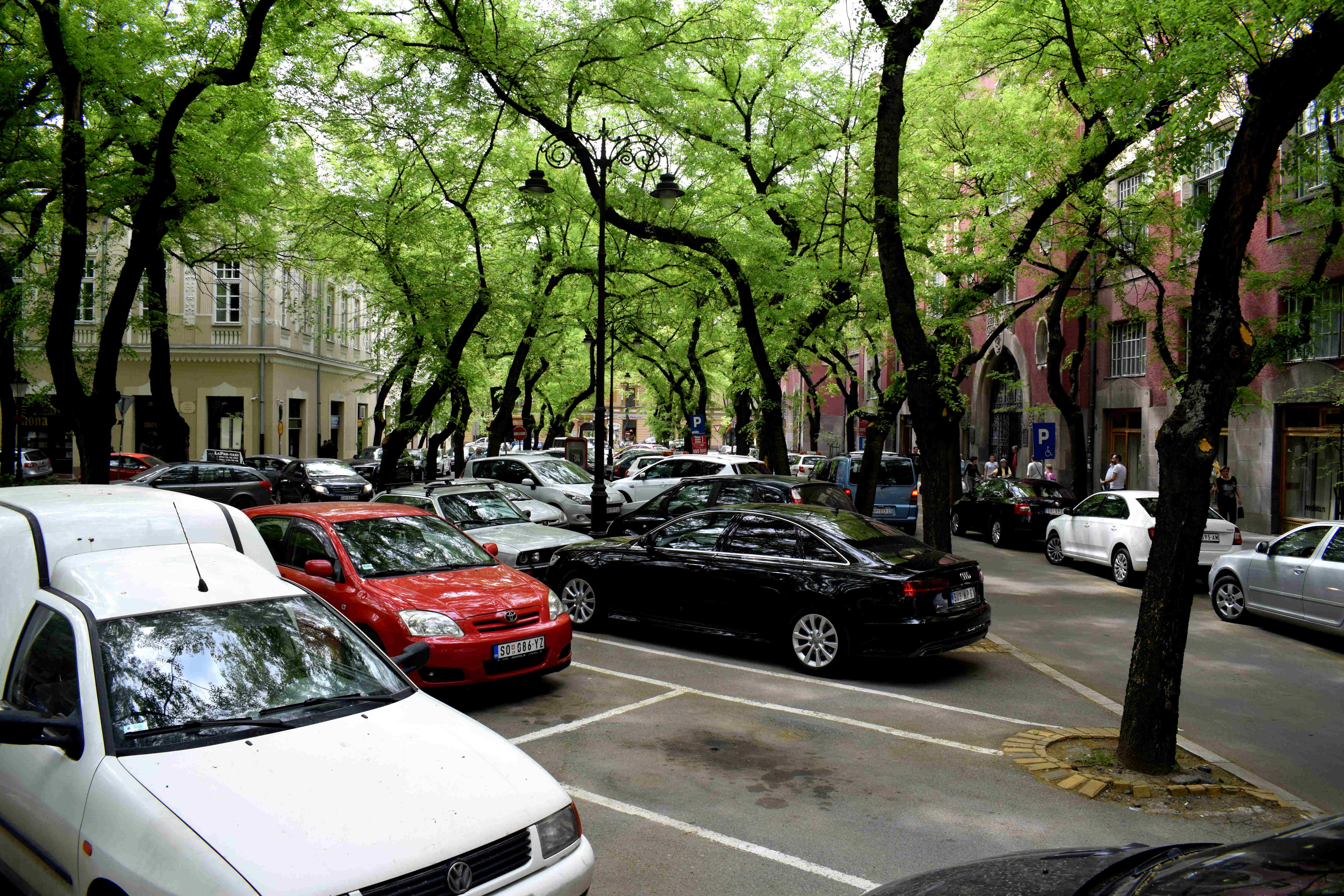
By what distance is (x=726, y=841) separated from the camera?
5086 millimetres

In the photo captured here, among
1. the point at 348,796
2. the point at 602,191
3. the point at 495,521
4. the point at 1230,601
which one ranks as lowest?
the point at 1230,601

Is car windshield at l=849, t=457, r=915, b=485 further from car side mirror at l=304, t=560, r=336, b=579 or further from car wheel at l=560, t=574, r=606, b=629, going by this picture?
car side mirror at l=304, t=560, r=336, b=579

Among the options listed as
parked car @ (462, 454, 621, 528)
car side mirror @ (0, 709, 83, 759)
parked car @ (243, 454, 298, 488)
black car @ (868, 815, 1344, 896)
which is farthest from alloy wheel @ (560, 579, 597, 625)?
parked car @ (243, 454, 298, 488)

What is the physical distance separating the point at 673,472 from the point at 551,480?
8.80 feet

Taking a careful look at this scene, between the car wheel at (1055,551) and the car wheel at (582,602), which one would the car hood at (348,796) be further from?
the car wheel at (1055,551)

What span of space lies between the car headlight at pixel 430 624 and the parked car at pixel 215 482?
16.4m

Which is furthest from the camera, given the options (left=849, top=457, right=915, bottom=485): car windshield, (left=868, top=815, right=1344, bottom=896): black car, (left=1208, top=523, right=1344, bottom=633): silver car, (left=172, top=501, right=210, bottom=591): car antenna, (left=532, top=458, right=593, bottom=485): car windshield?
(left=849, top=457, right=915, bottom=485): car windshield

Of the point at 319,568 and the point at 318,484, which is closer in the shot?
the point at 319,568

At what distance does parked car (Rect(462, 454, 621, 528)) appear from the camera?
19.3 meters

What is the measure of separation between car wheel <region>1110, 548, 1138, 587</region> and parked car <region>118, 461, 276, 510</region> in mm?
18282

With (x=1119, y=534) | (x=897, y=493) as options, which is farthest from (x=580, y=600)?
(x=897, y=493)

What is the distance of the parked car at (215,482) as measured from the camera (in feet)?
71.6

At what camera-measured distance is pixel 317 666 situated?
173 inches

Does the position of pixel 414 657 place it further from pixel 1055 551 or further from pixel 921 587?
pixel 1055 551
